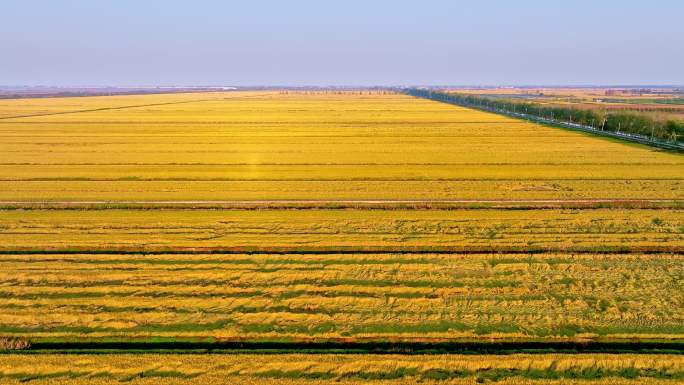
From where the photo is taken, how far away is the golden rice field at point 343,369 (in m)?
12.2

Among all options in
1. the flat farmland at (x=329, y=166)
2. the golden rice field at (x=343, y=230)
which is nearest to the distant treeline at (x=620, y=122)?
the flat farmland at (x=329, y=166)

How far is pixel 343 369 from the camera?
12.6 m

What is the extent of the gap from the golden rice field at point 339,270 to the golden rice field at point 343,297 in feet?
0.28

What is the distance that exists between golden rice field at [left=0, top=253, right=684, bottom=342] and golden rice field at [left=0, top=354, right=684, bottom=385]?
1034mm

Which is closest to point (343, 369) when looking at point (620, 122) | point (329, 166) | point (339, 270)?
point (339, 270)

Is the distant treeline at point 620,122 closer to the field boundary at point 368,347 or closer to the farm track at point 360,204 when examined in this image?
the farm track at point 360,204

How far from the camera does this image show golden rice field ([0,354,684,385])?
1218 cm

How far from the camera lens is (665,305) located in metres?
15.9

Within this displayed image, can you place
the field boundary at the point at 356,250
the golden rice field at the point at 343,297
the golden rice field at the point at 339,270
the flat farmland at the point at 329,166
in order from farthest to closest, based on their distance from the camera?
1. the flat farmland at the point at 329,166
2. the field boundary at the point at 356,250
3. the golden rice field at the point at 343,297
4. the golden rice field at the point at 339,270

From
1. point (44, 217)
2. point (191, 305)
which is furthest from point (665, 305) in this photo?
point (44, 217)

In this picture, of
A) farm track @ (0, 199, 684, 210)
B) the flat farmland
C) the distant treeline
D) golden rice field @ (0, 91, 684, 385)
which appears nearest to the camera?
golden rice field @ (0, 91, 684, 385)

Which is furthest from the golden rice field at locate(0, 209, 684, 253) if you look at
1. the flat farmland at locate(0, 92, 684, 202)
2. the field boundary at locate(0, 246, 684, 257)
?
the flat farmland at locate(0, 92, 684, 202)

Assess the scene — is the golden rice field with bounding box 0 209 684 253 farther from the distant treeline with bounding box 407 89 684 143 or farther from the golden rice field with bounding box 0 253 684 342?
the distant treeline with bounding box 407 89 684 143

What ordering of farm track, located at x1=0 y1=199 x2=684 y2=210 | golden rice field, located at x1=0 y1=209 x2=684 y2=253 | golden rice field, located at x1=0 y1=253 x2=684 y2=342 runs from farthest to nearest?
farm track, located at x1=0 y1=199 x2=684 y2=210 → golden rice field, located at x1=0 y1=209 x2=684 y2=253 → golden rice field, located at x1=0 y1=253 x2=684 y2=342
